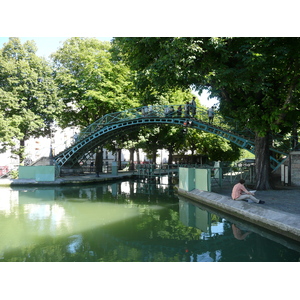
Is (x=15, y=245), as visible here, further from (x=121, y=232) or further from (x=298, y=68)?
(x=298, y=68)

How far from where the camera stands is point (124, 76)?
30.3 m

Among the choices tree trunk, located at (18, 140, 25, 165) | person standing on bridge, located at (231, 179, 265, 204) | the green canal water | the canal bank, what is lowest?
the green canal water

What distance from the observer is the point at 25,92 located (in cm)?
2844

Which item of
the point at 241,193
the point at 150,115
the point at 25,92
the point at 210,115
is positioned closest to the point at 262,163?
the point at 241,193

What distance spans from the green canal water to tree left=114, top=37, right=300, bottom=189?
18.2 feet

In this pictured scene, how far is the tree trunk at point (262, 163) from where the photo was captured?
15.7m

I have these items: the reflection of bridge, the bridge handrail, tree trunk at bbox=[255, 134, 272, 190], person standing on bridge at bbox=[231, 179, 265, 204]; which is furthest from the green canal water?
the bridge handrail

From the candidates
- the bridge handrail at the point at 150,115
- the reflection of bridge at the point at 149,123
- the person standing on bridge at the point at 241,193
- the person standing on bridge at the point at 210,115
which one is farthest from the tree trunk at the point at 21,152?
the person standing on bridge at the point at 241,193

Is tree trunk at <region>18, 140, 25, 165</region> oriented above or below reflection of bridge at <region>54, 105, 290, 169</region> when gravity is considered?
below

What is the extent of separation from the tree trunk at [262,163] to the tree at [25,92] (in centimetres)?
2138

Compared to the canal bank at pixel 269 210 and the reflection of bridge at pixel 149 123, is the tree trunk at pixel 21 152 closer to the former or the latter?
the reflection of bridge at pixel 149 123

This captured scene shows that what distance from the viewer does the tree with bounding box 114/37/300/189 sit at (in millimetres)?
11711

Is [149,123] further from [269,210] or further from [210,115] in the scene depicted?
[269,210]

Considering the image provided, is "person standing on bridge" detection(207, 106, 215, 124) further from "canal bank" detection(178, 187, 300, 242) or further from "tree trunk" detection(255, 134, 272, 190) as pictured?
"canal bank" detection(178, 187, 300, 242)
